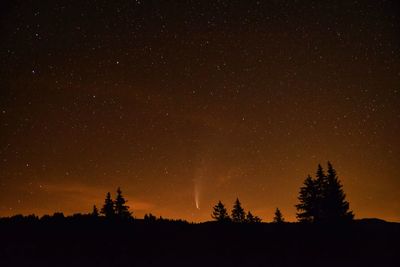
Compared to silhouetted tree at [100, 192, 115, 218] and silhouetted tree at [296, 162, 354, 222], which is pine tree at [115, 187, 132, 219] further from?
silhouetted tree at [296, 162, 354, 222]

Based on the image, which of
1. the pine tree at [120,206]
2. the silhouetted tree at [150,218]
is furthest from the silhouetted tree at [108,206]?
the silhouetted tree at [150,218]

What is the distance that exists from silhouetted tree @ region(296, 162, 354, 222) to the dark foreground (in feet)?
36.3

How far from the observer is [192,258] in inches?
861

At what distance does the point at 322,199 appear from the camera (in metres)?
42.6

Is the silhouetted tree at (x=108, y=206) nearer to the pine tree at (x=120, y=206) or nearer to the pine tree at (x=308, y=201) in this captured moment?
the pine tree at (x=120, y=206)

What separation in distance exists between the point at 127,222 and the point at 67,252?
6.61m

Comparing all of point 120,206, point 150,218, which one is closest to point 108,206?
point 120,206

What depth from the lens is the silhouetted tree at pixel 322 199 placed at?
40.9 metres

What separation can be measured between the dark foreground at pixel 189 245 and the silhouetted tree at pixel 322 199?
11.1 metres

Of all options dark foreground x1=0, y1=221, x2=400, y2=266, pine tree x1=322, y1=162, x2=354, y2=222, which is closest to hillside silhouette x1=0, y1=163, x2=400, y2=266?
dark foreground x1=0, y1=221, x2=400, y2=266

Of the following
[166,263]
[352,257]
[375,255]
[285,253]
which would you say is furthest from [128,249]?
[375,255]

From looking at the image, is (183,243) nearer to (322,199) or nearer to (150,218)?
(150,218)

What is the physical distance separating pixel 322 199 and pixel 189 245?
22.7 meters

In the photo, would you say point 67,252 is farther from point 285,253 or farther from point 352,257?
point 352,257
